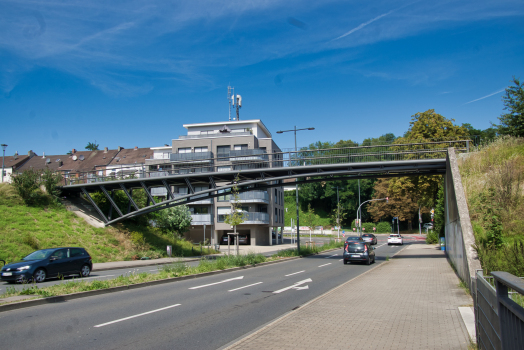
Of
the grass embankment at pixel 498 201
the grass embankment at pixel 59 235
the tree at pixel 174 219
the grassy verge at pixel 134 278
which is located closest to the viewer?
the grass embankment at pixel 498 201

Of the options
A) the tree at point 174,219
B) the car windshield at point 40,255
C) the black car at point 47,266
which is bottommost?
the black car at point 47,266

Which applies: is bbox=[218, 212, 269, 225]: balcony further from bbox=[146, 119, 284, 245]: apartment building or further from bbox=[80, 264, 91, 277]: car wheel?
bbox=[80, 264, 91, 277]: car wheel

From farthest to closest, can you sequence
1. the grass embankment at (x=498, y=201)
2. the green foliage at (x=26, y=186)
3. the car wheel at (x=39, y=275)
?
the green foliage at (x=26, y=186) < the car wheel at (x=39, y=275) < the grass embankment at (x=498, y=201)

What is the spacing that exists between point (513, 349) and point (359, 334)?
4.13 metres

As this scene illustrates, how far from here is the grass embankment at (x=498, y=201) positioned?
32.9 ft

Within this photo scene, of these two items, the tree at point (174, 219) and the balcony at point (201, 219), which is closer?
the tree at point (174, 219)

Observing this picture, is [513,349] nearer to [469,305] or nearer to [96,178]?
[469,305]

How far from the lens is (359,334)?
22.1 feet

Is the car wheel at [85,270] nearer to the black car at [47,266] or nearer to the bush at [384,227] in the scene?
the black car at [47,266]

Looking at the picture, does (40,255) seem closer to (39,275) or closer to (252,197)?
(39,275)

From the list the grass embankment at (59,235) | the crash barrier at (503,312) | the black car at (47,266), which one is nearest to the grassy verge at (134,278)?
the black car at (47,266)

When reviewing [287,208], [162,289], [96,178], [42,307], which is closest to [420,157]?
[162,289]

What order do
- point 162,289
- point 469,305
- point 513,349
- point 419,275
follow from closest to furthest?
point 513,349, point 469,305, point 162,289, point 419,275

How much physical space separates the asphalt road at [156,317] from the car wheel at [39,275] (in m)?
5.43
